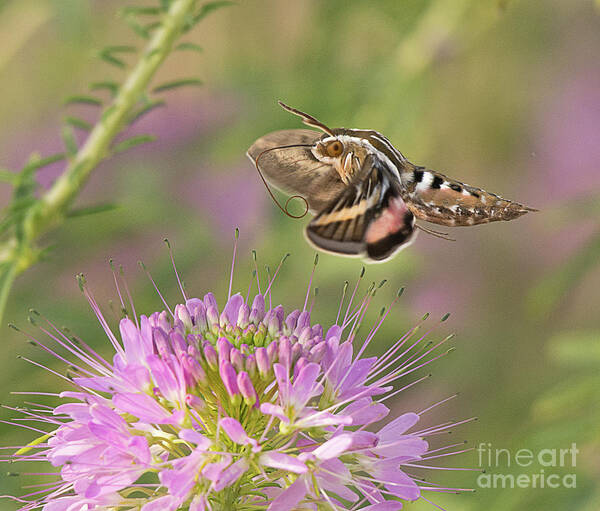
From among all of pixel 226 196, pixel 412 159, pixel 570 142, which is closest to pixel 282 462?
pixel 412 159

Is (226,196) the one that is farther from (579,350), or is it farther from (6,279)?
(6,279)

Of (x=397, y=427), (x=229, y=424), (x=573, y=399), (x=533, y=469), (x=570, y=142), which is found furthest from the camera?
(x=570, y=142)

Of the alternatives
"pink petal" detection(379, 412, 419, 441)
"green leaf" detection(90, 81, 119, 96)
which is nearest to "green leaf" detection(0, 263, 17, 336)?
"green leaf" detection(90, 81, 119, 96)

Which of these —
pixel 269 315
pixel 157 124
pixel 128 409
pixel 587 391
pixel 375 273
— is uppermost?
pixel 157 124

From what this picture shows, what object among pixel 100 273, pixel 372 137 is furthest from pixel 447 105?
pixel 372 137

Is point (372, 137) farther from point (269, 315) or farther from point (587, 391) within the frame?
point (587, 391)

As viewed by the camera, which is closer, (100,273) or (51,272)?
(51,272)

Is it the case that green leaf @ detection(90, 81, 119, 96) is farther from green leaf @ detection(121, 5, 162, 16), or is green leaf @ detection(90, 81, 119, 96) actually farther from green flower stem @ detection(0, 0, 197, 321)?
green leaf @ detection(121, 5, 162, 16)
